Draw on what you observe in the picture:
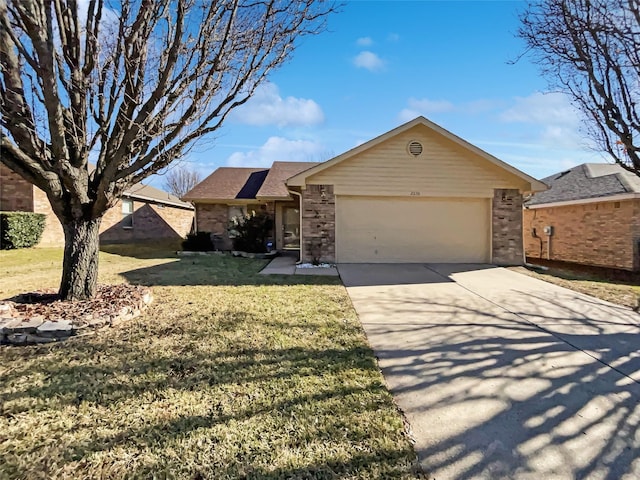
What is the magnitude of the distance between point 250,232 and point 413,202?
21.9 ft

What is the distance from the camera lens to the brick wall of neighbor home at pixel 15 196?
47.1 feet

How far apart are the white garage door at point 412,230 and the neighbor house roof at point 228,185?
6296 millimetres

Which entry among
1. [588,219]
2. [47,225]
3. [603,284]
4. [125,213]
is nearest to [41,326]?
[603,284]

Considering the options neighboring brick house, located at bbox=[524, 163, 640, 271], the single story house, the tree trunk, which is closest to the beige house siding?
the single story house

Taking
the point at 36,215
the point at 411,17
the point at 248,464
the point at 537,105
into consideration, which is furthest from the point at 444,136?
the point at 36,215

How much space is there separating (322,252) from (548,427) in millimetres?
8722

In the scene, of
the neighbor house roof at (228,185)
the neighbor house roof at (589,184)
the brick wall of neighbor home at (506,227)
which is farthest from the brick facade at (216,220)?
the neighbor house roof at (589,184)

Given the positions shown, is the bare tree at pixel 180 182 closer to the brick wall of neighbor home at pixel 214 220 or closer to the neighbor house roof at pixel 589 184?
the brick wall of neighbor home at pixel 214 220

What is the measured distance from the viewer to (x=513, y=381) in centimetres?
341

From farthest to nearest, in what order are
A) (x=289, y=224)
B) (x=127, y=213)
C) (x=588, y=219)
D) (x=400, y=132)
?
(x=127, y=213) → (x=289, y=224) → (x=588, y=219) → (x=400, y=132)

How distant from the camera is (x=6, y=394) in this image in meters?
3.06

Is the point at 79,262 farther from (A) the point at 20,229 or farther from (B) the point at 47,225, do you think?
(B) the point at 47,225

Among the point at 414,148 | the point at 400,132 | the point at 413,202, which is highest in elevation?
the point at 400,132

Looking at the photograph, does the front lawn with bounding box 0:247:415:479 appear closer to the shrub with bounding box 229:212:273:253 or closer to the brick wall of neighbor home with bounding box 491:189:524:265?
the brick wall of neighbor home with bounding box 491:189:524:265
